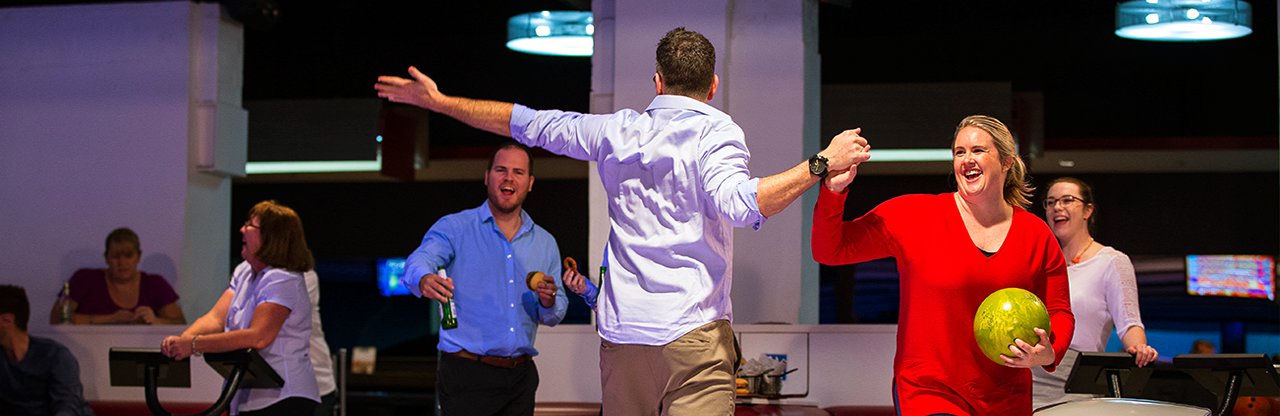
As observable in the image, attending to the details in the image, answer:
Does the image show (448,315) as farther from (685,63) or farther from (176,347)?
(685,63)

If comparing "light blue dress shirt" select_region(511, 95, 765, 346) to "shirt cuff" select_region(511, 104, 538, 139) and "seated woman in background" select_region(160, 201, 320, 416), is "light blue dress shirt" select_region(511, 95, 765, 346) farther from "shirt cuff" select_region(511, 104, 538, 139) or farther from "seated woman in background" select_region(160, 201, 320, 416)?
"seated woman in background" select_region(160, 201, 320, 416)

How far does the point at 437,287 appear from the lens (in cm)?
403

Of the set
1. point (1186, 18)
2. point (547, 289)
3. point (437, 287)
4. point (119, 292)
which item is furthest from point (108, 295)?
point (1186, 18)

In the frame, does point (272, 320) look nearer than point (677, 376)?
No

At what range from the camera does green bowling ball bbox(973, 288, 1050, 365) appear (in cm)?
289

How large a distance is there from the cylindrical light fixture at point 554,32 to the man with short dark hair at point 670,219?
4.17 m

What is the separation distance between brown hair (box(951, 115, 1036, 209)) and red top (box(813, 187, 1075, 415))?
0.24 feet

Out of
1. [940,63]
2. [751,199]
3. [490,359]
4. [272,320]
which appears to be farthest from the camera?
[940,63]

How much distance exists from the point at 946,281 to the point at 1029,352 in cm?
29

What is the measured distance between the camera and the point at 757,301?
606 centimetres

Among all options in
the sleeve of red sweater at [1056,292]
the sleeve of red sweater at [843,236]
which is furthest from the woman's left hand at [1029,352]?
the sleeve of red sweater at [843,236]

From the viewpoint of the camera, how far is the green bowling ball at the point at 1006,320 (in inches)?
114

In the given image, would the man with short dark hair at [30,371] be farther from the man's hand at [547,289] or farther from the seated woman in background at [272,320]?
the man's hand at [547,289]

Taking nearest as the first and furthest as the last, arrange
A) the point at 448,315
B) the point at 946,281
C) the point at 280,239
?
the point at 946,281 < the point at 448,315 < the point at 280,239
